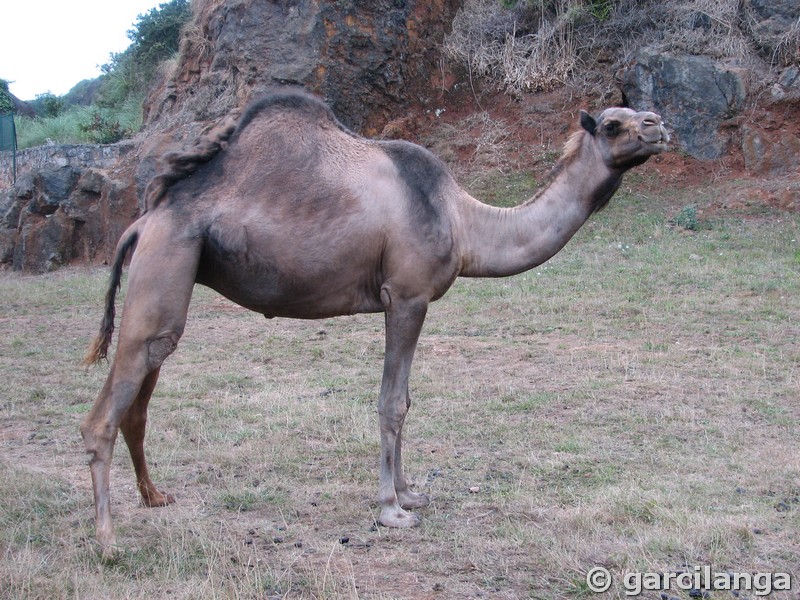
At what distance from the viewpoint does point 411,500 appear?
19.4ft

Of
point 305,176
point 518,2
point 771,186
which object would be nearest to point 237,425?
point 305,176

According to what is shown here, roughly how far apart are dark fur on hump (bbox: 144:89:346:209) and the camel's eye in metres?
1.86

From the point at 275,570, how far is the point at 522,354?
608 cm

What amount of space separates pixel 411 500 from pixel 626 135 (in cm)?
294

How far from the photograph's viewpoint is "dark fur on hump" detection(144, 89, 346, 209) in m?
5.50

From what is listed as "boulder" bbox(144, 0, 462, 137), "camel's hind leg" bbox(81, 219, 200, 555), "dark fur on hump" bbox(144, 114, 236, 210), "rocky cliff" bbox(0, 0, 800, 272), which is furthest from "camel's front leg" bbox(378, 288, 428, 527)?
"boulder" bbox(144, 0, 462, 137)

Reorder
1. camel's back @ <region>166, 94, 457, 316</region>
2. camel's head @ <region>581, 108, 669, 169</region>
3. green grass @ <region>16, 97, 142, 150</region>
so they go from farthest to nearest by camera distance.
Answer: green grass @ <region>16, 97, 142, 150</region> < camel's head @ <region>581, 108, 669, 169</region> < camel's back @ <region>166, 94, 457, 316</region>

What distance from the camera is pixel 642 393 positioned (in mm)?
8523

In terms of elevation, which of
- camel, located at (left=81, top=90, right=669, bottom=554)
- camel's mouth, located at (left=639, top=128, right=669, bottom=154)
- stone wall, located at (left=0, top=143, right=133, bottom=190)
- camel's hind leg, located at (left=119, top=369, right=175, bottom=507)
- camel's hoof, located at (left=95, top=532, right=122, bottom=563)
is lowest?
camel's hoof, located at (left=95, top=532, right=122, bottom=563)

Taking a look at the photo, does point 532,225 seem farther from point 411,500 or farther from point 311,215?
point 411,500

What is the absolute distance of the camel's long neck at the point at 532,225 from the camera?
6.04 m

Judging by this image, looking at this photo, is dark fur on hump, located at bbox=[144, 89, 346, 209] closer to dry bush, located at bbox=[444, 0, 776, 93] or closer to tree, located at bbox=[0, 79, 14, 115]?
dry bush, located at bbox=[444, 0, 776, 93]

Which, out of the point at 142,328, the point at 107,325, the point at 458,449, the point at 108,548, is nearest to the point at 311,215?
→ the point at 142,328

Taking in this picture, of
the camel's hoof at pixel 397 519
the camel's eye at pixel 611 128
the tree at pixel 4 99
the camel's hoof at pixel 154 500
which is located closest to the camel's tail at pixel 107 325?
the camel's hoof at pixel 154 500
